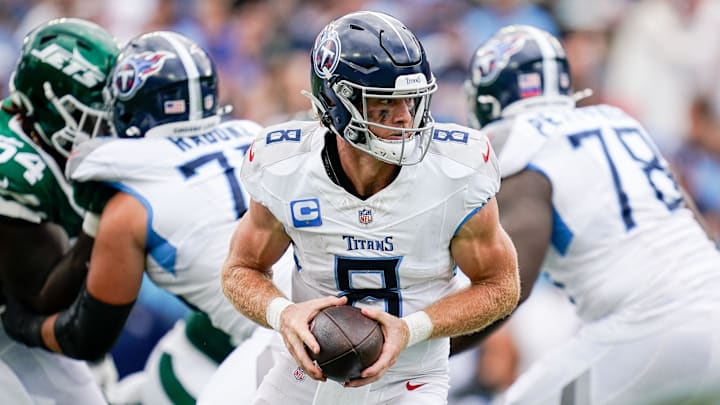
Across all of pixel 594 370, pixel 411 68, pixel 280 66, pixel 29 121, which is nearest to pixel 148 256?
pixel 29 121

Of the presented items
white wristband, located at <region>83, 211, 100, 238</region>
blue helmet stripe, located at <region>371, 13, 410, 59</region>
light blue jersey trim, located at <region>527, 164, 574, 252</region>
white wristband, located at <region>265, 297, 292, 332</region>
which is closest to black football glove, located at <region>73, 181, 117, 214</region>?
white wristband, located at <region>83, 211, 100, 238</region>

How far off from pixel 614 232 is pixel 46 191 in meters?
2.24

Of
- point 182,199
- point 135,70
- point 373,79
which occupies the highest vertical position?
point 373,79

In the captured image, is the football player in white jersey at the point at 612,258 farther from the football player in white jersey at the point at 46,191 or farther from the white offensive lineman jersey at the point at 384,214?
the football player in white jersey at the point at 46,191

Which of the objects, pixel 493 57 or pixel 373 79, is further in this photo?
pixel 493 57

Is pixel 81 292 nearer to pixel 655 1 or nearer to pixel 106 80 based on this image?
pixel 106 80

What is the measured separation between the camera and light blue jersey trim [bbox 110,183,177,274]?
15.0ft

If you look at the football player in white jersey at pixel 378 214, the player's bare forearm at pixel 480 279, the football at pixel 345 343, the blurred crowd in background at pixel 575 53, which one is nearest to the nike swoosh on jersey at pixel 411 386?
the football player in white jersey at pixel 378 214

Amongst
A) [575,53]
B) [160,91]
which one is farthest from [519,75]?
[575,53]

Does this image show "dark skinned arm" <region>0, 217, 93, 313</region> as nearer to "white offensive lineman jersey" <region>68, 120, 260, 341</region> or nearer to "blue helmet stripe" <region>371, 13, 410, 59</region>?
"white offensive lineman jersey" <region>68, 120, 260, 341</region>

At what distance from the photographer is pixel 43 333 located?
15.7 feet

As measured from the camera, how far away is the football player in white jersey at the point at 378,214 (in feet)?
11.9

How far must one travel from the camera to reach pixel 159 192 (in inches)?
181

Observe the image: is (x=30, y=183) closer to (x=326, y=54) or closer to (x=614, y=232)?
(x=326, y=54)
